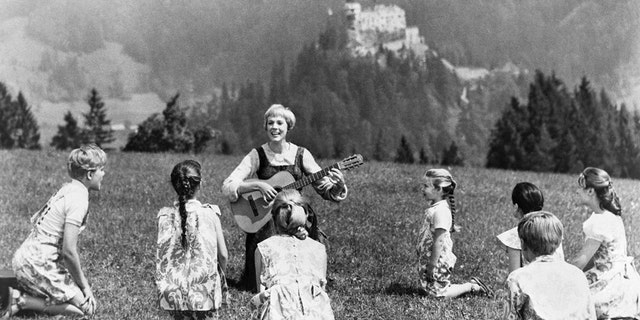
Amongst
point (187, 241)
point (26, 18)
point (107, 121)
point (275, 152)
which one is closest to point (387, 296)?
point (275, 152)

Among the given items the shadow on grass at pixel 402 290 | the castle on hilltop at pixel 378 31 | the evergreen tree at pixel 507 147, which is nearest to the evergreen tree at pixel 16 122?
the castle on hilltop at pixel 378 31

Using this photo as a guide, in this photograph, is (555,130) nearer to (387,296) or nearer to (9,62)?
(9,62)

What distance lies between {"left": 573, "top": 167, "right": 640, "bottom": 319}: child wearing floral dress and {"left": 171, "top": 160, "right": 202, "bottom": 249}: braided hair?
3.36 meters

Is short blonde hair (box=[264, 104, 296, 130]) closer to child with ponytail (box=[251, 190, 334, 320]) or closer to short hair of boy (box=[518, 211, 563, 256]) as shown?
child with ponytail (box=[251, 190, 334, 320])

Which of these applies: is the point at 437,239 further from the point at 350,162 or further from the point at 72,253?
the point at 72,253

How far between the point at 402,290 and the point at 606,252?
8.78ft

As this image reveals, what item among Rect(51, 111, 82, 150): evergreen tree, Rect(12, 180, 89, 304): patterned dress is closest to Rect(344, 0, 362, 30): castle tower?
Rect(51, 111, 82, 150): evergreen tree

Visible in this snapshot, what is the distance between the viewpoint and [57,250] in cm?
591

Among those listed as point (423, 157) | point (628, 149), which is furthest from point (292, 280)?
point (423, 157)

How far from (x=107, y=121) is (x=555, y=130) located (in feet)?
151

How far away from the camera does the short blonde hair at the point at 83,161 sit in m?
5.86

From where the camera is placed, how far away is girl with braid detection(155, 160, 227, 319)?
19.7ft

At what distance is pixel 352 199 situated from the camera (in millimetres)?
13391

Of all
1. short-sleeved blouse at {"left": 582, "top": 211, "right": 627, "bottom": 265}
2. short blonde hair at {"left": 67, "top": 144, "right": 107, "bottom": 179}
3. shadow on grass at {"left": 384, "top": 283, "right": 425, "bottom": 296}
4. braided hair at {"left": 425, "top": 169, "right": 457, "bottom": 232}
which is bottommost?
shadow on grass at {"left": 384, "top": 283, "right": 425, "bottom": 296}
